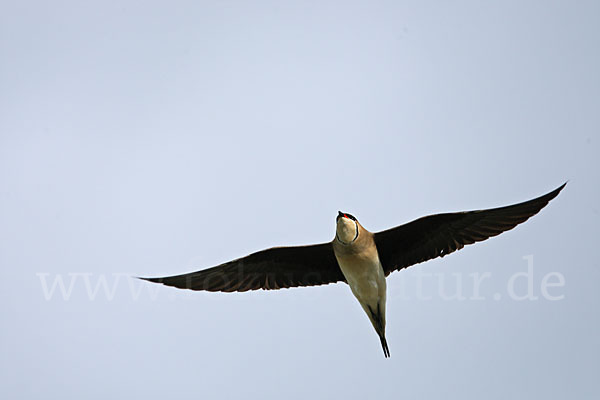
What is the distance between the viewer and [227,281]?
15.5 meters

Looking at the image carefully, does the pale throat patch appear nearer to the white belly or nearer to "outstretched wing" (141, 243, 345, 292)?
the white belly

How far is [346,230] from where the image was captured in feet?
46.8

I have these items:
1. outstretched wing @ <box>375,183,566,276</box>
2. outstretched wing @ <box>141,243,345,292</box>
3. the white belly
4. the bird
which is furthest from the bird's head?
outstretched wing @ <box>141,243,345,292</box>

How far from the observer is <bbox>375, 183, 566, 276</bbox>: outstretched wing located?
562 inches

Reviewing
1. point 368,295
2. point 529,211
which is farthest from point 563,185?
point 368,295

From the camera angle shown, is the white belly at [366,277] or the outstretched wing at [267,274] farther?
the outstretched wing at [267,274]

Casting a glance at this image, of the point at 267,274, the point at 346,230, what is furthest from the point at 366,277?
the point at 267,274

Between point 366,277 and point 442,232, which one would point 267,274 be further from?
point 442,232

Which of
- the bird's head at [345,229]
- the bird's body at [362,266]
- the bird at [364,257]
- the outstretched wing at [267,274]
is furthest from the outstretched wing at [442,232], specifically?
the outstretched wing at [267,274]

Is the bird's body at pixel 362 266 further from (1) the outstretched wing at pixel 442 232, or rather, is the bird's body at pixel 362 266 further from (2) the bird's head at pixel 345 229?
(1) the outstretched wing at pixel 442 232

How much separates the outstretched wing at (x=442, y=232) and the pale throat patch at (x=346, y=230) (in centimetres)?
54

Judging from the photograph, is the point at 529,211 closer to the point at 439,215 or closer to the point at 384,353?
the point at 439,215

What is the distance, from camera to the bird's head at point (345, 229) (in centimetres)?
1423

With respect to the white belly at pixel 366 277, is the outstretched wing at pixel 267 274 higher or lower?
higher
